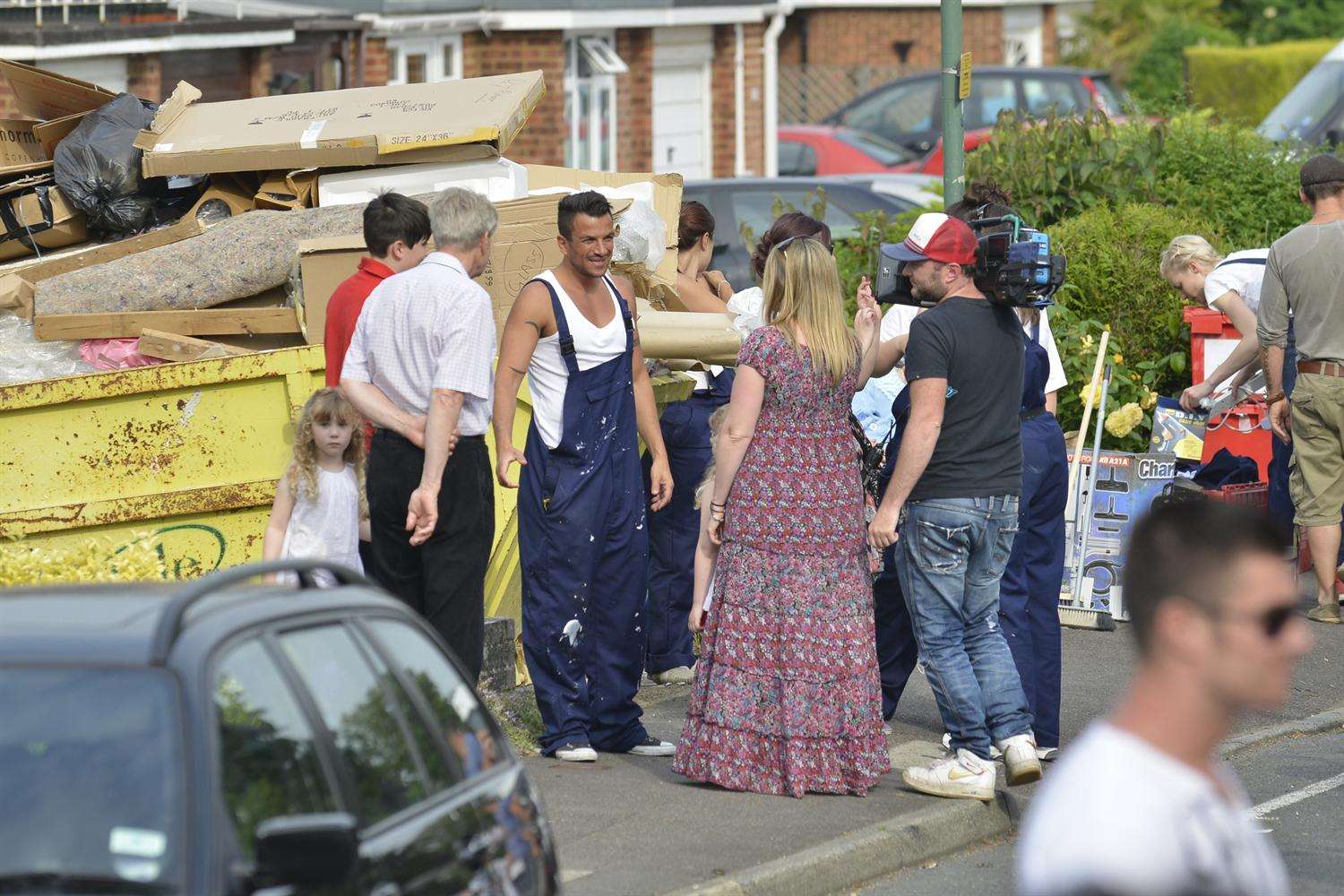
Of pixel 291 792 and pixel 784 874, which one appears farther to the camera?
pixel 784 874

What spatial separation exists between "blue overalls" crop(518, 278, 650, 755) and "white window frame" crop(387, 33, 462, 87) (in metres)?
15.4

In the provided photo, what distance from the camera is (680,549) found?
7828 mm

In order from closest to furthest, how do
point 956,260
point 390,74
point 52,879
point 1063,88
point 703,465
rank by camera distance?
point 52,879
point 956,260
point 703,465
point 390,74
point 1063,88

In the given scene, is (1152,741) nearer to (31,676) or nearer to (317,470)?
(31,676)

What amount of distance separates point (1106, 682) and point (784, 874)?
3.07 metres

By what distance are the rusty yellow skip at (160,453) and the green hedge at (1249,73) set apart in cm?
2418

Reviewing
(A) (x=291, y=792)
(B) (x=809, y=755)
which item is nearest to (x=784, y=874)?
(B) (x=809, y=755)

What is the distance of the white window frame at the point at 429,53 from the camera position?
2142 cm

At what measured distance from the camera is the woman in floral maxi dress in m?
5.98

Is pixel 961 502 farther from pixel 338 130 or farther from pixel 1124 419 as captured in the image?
pixel 1124 419

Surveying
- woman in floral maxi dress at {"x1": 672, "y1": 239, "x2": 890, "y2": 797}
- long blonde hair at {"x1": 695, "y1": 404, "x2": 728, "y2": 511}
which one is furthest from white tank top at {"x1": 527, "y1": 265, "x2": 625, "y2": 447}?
woman in floral maxi dress at {"x1": 672, "y1": 239, "x2": 890, "y2": 797}

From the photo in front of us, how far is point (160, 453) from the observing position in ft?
23.3

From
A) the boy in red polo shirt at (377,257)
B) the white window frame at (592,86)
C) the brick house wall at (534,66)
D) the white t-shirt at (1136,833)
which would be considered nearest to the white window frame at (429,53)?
the brick house wall at (534,66)

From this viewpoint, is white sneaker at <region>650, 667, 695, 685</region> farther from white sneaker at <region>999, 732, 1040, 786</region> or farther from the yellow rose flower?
the yellow rose flower
